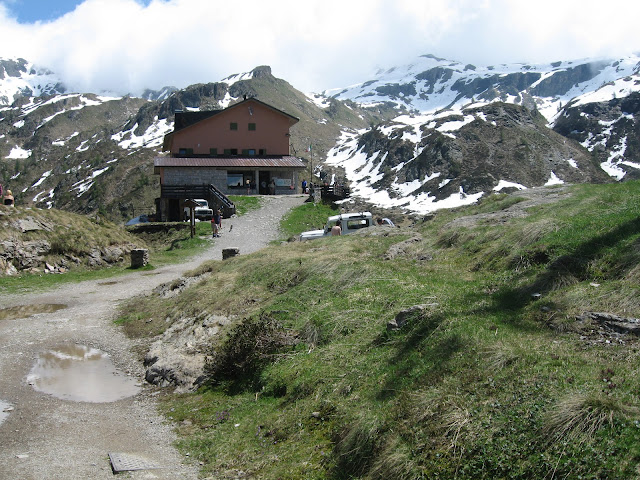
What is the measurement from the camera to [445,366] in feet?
28.3

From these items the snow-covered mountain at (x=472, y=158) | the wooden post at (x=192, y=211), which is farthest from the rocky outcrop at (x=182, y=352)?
the snow-covered mountain at (x=472, y=158)

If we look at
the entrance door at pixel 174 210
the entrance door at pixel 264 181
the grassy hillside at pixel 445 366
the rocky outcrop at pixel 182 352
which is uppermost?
the entrance door at pixel 264 181

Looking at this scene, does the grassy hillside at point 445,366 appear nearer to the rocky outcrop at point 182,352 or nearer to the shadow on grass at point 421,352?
the shadow on grass at point 421,352

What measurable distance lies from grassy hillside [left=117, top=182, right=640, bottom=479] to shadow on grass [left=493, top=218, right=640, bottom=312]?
36mm

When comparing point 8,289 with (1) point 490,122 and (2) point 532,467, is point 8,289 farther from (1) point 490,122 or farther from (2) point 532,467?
(1) point 490,122

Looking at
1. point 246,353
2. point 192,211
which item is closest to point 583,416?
point 246,353

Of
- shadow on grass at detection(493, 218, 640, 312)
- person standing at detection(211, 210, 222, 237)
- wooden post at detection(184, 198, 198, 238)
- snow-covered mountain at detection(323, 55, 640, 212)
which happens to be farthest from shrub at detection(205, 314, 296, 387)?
snow-covered mountain at detection(323, 55, 640, 212)

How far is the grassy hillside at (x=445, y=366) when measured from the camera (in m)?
6.75

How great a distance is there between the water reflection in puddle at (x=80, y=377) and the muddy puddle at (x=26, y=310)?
180 inches

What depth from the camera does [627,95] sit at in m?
188

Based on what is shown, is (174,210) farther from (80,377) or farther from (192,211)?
(80,377)

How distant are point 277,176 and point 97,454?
48917 mm

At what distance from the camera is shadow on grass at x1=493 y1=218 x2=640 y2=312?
1075cm

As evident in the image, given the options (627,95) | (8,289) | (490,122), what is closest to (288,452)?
(8,289)
